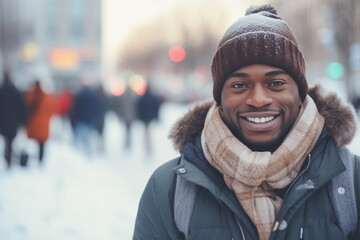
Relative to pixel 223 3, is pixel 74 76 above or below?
below

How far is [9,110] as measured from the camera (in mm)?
8555

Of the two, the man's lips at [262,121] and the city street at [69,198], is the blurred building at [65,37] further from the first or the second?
the man's lips at [262,121]

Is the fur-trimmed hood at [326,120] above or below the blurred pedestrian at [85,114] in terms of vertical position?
above

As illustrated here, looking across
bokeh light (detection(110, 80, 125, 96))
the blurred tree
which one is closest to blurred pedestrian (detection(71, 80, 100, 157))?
bokeh light (detection(110, 80, 125, 96))

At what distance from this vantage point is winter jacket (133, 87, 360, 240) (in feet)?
6.00

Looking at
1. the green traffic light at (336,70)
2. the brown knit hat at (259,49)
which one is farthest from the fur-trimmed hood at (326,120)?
the green traffic light at (336,70)

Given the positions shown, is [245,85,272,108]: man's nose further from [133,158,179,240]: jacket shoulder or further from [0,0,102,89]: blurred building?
[0,0,102,89]: blurred building

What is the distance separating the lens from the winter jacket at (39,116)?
945cm

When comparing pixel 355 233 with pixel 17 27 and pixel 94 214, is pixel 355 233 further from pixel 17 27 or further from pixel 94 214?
pixel 17 27

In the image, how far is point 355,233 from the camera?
72.0 inches

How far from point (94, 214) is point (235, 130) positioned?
4.43 metres

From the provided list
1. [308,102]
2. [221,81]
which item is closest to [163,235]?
[221,81]

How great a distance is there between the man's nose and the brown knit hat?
13 cm

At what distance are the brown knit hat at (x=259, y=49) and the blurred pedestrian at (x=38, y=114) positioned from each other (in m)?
7.88
